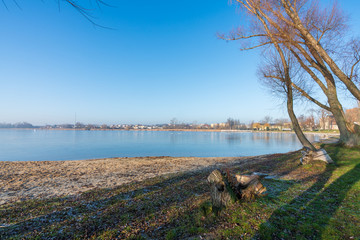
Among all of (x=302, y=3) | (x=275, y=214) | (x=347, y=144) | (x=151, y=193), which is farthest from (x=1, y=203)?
(x=347, y=144)

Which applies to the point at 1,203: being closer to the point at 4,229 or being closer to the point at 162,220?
the point at 4,229

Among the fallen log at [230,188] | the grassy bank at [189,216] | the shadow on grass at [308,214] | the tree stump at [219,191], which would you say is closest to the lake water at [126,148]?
the grassy bank at [189,216]

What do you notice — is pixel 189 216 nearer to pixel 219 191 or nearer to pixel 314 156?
pixel 219 191

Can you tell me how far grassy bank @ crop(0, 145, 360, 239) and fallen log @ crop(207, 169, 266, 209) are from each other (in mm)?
212

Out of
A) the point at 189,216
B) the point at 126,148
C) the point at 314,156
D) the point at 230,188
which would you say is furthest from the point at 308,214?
the point at 126,148

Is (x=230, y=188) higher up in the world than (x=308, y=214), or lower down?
higher up

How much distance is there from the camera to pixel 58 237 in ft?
13.0

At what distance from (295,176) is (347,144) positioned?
10.6 m

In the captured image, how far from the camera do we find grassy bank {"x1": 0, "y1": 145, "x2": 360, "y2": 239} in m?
3.79

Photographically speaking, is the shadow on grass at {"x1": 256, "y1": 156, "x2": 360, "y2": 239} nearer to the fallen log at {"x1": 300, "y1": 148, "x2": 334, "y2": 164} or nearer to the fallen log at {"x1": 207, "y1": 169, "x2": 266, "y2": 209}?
the fallen log at {"x1": 207, "y1": 169, "x2": 266, "y2": 209}

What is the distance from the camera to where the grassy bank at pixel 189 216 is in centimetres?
379

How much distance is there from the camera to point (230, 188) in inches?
195

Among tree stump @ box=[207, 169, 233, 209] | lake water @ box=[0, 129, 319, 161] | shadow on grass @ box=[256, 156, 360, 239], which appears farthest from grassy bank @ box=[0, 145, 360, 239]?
lake water @ box=[0, 129, 319, 161]

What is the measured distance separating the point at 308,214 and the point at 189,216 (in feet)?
9.52
